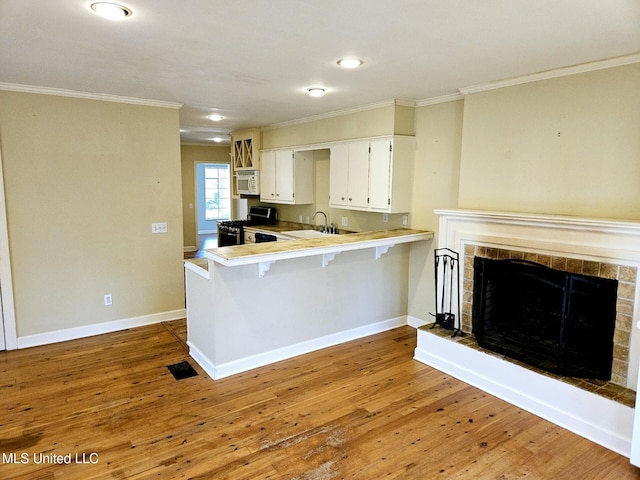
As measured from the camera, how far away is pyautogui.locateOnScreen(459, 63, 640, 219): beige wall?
286 cm

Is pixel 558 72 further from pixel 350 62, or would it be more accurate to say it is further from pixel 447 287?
pixel 447 287

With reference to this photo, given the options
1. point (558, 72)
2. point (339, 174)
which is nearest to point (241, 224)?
point (339, 174)

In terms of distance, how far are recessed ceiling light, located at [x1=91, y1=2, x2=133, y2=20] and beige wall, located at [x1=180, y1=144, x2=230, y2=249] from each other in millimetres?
7122

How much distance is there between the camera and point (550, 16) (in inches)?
83.6

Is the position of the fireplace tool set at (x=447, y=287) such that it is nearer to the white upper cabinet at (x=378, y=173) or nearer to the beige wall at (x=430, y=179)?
the beige wall at (x=430, y=179)

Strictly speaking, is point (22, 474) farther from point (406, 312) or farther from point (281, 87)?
point (406, 312)

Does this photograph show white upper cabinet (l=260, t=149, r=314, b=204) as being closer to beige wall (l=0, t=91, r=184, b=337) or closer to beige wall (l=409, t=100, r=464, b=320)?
beige wall (l=0, t=91, r=184, b=337)

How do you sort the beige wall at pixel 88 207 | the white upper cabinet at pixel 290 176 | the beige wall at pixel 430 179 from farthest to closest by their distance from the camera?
the white upper cabinet at pixel 290 176, the beige wall at pixel 430 179, the beige wall at pixel 88 207

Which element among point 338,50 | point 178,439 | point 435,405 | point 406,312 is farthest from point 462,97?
point 178,439

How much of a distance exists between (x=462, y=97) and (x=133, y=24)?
2.92 meters

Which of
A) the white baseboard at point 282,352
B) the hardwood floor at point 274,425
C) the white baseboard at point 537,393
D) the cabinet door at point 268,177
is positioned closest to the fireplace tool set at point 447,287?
the white baseboard at point 537,393

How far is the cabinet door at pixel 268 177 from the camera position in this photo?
243 inches

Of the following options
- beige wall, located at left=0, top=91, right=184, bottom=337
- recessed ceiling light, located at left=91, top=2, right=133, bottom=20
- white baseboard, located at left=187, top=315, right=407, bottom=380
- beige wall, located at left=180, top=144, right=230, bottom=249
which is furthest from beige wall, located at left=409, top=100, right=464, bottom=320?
beige wall, located at left=180, top=144, right=230, bottom=249

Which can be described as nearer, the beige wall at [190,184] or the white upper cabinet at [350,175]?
the white upper cabinet at [350,175]
